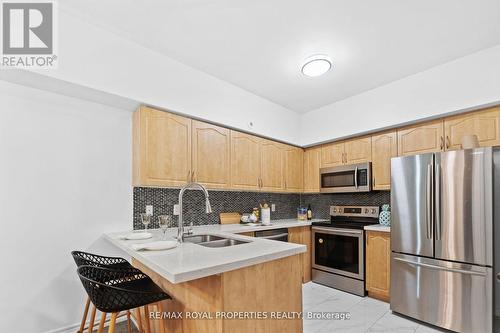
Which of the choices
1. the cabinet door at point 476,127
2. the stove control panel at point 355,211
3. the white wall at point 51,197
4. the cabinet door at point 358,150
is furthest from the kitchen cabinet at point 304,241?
the white wall at point 51,197

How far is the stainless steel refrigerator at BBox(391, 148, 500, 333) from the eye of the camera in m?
2.04

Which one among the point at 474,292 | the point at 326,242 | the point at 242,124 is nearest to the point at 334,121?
the point at 242,124

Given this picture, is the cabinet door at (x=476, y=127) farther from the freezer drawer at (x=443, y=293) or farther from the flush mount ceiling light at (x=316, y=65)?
the flush mount ceiling light at (x=316, y=65)

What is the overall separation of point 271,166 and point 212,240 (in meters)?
1.63

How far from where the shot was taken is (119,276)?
1.54 meters

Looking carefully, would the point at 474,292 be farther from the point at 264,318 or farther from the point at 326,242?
the point at 264,318

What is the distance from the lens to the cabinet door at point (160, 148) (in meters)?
2.39

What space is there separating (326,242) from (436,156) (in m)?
1.68

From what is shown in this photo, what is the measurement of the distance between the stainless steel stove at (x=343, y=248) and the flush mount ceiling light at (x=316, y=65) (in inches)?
73.5

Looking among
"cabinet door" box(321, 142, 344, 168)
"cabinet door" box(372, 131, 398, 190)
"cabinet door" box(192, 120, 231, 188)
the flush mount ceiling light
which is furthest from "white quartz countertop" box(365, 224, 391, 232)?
the flush mount ceiling light

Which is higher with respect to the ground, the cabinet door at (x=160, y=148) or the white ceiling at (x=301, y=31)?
the white ceiling at (x=301, y=31)

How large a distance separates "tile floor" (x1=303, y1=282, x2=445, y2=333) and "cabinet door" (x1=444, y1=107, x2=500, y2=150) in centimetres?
176

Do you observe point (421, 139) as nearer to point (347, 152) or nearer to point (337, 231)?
point (347, 152)
